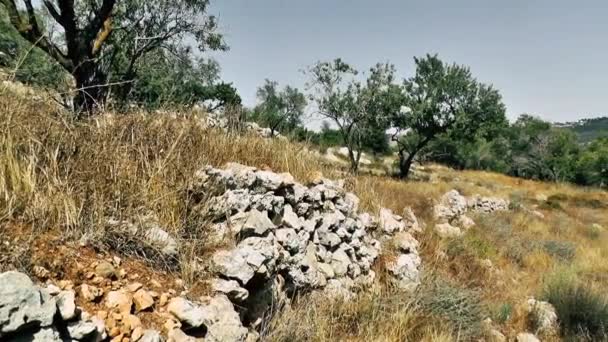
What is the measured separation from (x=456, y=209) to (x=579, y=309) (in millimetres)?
6637

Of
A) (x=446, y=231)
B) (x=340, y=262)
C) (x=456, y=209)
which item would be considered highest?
(x=340, y=262)

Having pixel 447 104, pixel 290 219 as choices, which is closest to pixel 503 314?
pixel 290 219

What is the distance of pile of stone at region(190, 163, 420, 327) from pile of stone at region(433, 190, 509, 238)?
3.21m

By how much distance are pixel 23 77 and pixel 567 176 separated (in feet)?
155

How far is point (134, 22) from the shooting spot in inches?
454

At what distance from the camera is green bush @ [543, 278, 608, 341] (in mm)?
5114

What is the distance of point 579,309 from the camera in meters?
5.49

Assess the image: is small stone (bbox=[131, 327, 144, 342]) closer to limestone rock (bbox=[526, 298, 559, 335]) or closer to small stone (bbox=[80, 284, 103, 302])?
small stone (bbox=[80, 284, 103, 302])

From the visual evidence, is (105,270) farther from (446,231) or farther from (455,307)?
(446,231)

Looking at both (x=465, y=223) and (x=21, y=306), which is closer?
(x=21, y=306)

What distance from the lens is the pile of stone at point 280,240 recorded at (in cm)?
314

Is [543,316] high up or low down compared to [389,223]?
down

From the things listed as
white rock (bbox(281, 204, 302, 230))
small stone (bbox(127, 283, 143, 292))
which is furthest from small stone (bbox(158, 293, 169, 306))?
white rock (bbox(281, 204, 302, 230))

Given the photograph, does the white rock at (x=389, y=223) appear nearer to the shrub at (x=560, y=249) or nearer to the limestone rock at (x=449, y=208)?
the limestone rock at (x=449, y=208)
